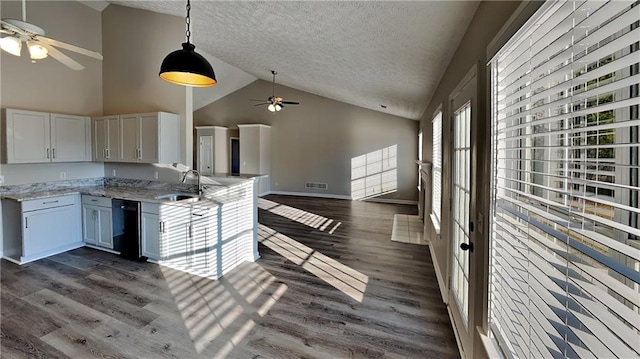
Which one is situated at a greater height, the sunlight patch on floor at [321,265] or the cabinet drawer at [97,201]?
the cabinet drawer at [97,201]

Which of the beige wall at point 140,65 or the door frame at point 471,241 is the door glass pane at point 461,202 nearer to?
the door frame at point 471,241

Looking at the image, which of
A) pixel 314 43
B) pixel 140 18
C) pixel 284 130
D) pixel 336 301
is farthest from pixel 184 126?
pixel 284 130

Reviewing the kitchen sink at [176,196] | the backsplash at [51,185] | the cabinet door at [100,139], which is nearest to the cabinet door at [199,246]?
the kitchen sink at [176,196]

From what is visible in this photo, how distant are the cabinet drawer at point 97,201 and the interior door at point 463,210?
4.47 meters

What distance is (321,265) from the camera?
382 cm

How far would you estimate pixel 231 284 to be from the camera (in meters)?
3.27

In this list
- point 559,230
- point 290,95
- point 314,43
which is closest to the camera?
point 559,230

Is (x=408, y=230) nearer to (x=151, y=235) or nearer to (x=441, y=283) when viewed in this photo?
(x=441, y=283)

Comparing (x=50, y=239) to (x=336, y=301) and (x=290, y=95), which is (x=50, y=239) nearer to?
(x=336, y=301)

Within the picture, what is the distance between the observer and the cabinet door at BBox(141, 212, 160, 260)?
3.70 m

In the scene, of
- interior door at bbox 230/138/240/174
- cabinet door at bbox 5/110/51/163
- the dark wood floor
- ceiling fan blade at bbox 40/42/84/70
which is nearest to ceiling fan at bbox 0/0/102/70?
ceiling fan blade at bbox 40/42/84/70

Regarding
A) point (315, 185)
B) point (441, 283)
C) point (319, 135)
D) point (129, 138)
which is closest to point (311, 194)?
point (315, 185)

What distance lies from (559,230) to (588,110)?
41cm

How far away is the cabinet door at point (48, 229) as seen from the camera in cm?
380
